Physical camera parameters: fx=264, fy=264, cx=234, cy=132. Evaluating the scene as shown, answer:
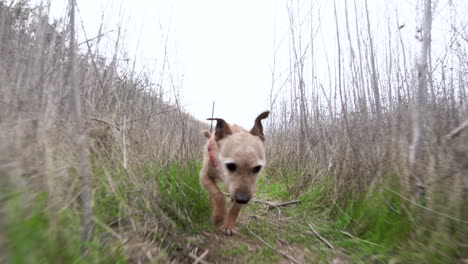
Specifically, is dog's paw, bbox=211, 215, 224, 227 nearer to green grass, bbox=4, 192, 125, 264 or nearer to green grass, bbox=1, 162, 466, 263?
green grass, bbox=1, 162, 466, 263

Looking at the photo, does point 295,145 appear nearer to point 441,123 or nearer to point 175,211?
point 441,123

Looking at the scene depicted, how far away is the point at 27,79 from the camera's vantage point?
1.50 metres

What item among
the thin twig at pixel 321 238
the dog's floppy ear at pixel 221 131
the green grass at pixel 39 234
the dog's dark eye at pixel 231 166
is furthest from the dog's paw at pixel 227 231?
the green grass at pixel 39 234

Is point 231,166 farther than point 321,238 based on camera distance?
Yes

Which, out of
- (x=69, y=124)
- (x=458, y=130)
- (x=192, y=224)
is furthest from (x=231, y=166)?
(x=458, y=130)

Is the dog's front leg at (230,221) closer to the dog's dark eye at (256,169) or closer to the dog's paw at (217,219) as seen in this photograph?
the dog's paw at (217,219)

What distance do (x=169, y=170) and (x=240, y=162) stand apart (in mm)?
651

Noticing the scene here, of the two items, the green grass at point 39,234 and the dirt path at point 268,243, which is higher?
the green grass at point 39,234

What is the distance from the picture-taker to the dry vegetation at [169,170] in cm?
111

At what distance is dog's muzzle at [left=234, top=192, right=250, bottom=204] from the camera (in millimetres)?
2295

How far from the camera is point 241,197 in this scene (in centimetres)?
230

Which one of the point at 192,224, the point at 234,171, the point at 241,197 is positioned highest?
the point at 234,171

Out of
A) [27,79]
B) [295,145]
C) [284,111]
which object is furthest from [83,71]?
[284,111]

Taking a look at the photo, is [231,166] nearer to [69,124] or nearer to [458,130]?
[69,124]
